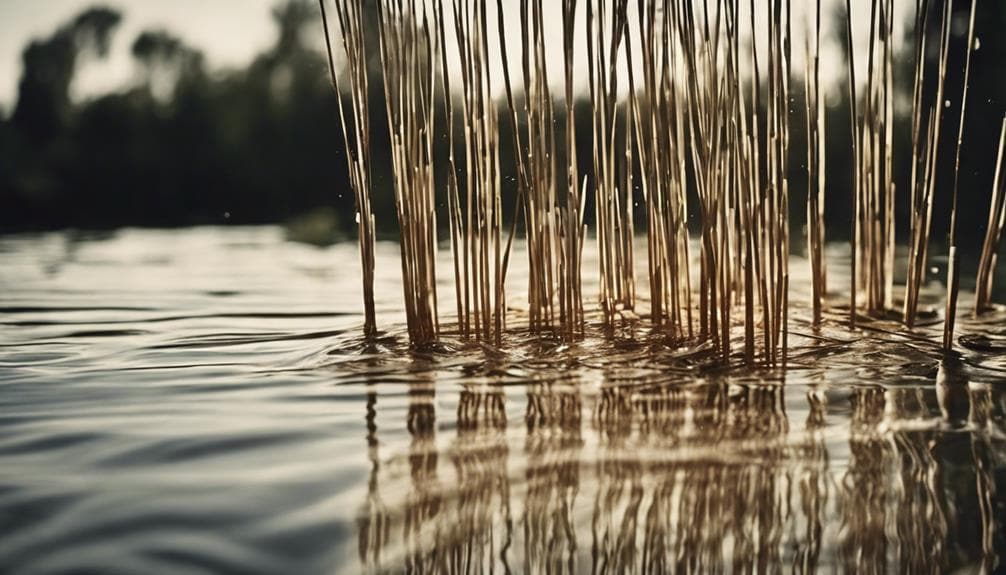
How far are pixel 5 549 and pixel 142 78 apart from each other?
26.7ft

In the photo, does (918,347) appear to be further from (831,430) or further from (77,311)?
(77,311)

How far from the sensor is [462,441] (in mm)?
1199

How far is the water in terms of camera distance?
0.85 metres

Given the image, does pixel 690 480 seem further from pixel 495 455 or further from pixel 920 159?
pixel 920 159

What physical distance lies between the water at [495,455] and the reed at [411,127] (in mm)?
181

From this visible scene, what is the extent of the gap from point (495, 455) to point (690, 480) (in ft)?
0.78

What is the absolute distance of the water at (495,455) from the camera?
852 millimetres

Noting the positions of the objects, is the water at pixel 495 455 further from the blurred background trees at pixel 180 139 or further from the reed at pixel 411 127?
the blurred background trees at pixel 180 139

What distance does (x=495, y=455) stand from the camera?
114cm

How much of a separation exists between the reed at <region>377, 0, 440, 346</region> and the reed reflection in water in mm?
239

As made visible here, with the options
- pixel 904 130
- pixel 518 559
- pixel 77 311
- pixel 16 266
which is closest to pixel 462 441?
pixel 518 559

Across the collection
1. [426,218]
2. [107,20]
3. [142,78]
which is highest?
[107,20]

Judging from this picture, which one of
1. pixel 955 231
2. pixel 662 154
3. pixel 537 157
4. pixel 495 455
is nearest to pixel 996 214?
pixel 955 231

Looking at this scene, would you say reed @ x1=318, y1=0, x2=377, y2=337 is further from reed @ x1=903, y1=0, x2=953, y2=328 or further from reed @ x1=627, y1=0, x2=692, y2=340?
reed @ x1=903, y1=0, x2=953, y2=328
